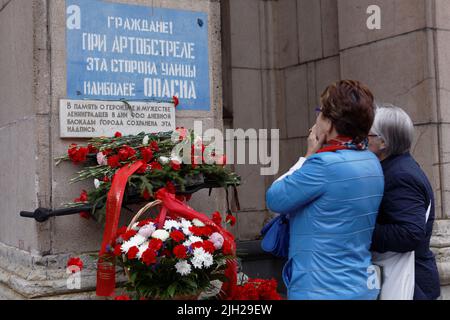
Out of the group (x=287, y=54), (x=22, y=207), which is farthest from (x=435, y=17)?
(x=22, y=207)

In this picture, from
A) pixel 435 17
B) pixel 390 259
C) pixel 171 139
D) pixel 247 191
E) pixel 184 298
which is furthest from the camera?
pixel 247 191

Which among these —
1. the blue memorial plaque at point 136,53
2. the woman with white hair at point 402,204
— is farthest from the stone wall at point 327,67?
the woman with white hair at point 402,204

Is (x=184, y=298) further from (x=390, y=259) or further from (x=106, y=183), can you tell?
(x=390, y=259)

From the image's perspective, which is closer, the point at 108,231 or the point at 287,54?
the point at 108,231

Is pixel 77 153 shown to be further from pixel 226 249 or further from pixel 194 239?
pixel 226 249

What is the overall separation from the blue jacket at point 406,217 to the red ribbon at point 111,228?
145 centimetres

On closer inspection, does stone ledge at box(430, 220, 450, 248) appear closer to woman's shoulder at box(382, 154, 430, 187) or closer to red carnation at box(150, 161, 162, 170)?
woman's shoulder at box(382, 154, 430, 187)

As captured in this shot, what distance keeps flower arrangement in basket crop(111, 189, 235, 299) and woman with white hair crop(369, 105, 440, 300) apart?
93 centimetres

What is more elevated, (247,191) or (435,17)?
(435,17)

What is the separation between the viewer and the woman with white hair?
2.91 meters

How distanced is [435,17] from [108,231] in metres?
3.56

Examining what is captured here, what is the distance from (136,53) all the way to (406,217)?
2140mm

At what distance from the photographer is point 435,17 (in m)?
5.49

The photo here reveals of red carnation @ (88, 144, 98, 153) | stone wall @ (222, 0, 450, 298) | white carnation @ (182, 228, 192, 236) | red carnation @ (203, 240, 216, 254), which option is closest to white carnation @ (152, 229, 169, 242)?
white carnation @ (182, 228, 192, 236)
